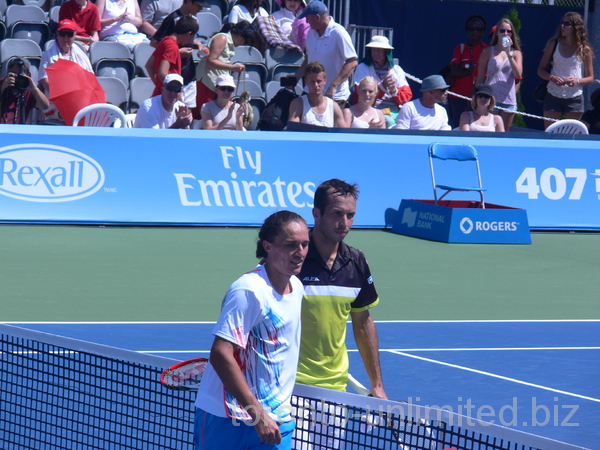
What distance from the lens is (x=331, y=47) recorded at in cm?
1540

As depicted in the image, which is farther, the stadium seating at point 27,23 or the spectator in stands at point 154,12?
the spectator in stands at point 154,12

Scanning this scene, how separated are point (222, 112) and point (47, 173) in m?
2.53

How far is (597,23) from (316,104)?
1126 cm

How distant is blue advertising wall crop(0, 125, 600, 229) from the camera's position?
13391mm

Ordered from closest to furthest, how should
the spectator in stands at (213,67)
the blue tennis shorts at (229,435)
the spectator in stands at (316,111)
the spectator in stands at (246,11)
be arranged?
the blue tennis shorts at (229,435)
the spectator in stands at (316,111)
the spectator in stands at (213,67)
the spectator in stands at (246,11)

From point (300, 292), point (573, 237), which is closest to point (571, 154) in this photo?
point (573, 237)

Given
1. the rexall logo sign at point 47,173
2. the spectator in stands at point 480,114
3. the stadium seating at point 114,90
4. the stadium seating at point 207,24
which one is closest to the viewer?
the rexall logo sign at point 47,173

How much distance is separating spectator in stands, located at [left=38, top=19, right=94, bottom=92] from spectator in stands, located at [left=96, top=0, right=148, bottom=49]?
178 cm

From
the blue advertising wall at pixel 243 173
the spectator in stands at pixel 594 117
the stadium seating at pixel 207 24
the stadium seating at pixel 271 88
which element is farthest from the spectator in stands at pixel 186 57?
the spectator in stands at pixel 594 117

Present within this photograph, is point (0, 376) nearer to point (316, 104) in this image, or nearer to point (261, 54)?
point (316, 104)

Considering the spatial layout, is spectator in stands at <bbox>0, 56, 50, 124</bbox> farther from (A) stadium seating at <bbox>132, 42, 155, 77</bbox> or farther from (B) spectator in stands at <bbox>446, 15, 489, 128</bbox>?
(B) spectator in stands at <bbox>446, 15, 489, 128</bbox>

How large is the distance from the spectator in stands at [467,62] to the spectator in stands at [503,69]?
0.90m

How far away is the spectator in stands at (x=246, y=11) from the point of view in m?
17.6

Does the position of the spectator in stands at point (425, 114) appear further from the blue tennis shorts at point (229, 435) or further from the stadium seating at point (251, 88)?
the blue tennis shorts at point (229, 435)
